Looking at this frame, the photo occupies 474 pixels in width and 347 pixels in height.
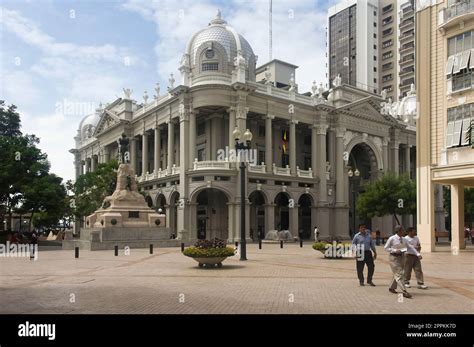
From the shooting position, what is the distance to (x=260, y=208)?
56.0m

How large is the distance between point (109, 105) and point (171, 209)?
2649 cm

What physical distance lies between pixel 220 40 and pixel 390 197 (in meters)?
24.5

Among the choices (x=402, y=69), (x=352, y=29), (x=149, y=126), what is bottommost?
(x=149, y=126)

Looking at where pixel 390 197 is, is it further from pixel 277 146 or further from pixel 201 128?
pixel 201 128

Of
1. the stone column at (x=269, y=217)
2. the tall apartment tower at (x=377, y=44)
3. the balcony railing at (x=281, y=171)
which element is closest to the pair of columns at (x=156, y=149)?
the balcony railing at (x=281, y=171)

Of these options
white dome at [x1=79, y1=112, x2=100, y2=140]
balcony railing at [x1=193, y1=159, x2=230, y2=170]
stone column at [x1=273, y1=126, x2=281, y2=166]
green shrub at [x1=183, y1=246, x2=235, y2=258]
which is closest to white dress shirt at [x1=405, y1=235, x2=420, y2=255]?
green shrub at [x1=183, y1=246, x2=235, y2=258]

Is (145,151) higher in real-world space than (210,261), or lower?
higher

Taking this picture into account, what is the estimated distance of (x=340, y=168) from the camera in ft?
191

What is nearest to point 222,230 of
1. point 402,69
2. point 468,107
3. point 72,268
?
point 468,107

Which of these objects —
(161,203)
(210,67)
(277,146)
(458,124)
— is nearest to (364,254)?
(458,124)

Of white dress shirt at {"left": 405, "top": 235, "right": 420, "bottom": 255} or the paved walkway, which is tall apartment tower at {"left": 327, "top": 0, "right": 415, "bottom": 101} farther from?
white dress shirt at {"left": 405, "top": 235, "right": 420, "bottom": 255}

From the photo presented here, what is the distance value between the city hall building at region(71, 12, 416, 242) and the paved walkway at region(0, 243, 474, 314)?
27839 millimetres

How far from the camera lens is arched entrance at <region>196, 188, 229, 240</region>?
53.3 meters
